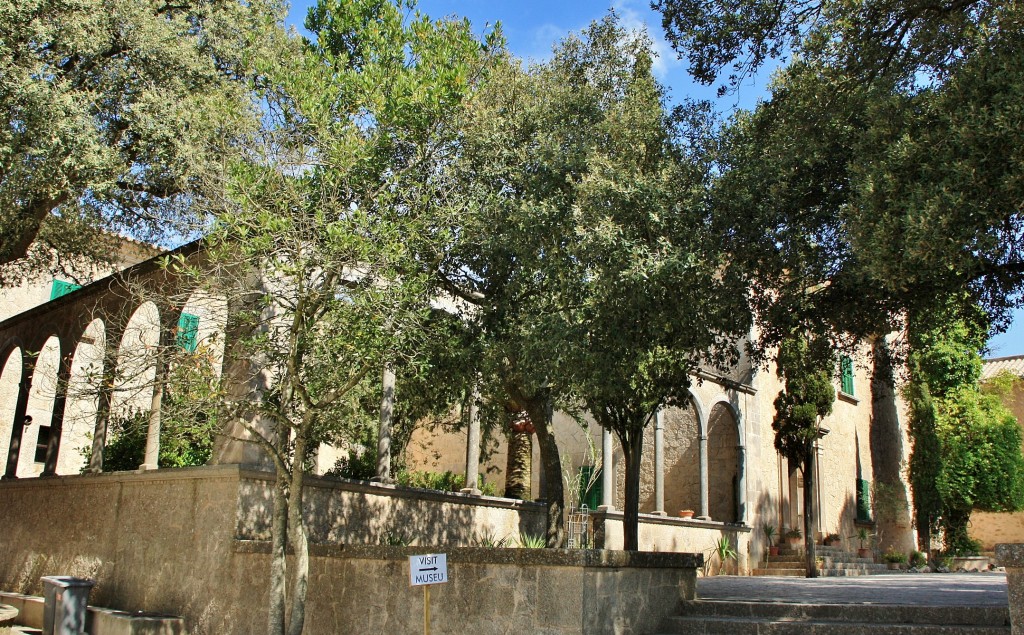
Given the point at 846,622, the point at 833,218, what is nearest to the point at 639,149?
the point at 833,218

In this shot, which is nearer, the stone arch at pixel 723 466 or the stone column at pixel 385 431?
the stone column at pixel 385 431

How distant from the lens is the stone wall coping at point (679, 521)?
51.7ft

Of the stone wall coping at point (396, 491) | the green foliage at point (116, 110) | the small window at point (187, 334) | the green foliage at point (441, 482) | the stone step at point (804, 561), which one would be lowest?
the stone step at point (804, 561)

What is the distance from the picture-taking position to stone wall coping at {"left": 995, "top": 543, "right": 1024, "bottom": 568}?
232 inches

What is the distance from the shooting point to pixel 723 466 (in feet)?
66.2

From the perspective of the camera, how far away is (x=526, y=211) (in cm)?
924

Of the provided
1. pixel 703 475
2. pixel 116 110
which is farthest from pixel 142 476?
pixel 703 475

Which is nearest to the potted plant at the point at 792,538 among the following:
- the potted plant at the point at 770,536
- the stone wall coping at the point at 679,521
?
the potted plant at the point at 770,536

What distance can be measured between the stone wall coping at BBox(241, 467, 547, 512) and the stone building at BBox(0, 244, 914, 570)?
729 millimetres

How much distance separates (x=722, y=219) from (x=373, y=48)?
15.2 feet

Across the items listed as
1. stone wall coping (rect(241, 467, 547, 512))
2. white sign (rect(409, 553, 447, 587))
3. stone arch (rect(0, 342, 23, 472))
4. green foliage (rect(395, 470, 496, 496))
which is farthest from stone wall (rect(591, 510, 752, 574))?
stone arch (rect(0, 342, 23, 472))

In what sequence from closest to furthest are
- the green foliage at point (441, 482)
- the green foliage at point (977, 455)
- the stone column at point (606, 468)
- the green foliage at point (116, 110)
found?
the green foliage at point (116, 110) → the green foliage at point (441, 482) → the stone column at point (606, 468) → the green foliage at point (977, 455)

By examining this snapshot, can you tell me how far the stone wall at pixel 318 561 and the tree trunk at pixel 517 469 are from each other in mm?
1001

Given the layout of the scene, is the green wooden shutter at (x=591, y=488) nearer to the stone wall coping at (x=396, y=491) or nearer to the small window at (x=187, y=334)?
the stone wall coping at (x=396, y=491)
